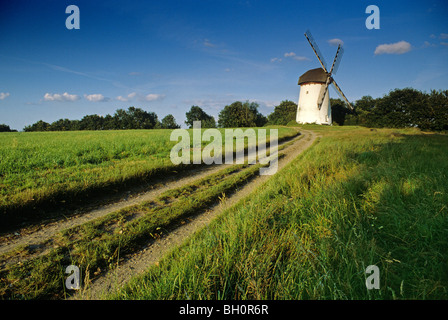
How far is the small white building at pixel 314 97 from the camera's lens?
50.7 m

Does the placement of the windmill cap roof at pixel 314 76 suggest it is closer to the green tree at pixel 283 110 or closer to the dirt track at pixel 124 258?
the green tree at pixel 283 110

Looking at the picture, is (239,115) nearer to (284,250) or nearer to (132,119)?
(132,119)

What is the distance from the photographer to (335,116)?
65.8 m

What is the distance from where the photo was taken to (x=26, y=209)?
478 cm

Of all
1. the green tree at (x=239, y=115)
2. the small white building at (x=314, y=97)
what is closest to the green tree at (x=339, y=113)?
the small white building at (x=314, y=97)

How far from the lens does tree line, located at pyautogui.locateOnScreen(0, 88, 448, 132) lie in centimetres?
4038

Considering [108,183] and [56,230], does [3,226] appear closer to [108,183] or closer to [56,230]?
[56,230]

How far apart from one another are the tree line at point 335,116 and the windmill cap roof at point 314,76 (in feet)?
39.2

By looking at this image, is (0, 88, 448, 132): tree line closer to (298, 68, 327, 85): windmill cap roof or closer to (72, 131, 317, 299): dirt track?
(298, 68, 327, 85): windmill cap roof

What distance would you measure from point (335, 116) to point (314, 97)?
1949cm

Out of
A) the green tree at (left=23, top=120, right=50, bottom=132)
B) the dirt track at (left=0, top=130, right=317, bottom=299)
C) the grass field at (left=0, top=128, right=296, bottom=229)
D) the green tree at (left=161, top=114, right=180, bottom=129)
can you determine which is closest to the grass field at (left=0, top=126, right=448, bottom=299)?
the dirt track at (left=0, top=130, right=317, bottom=299)

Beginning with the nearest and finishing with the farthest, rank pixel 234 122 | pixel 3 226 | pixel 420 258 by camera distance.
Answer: pixel 420 258
pixel 3 226
pixel 234 122
